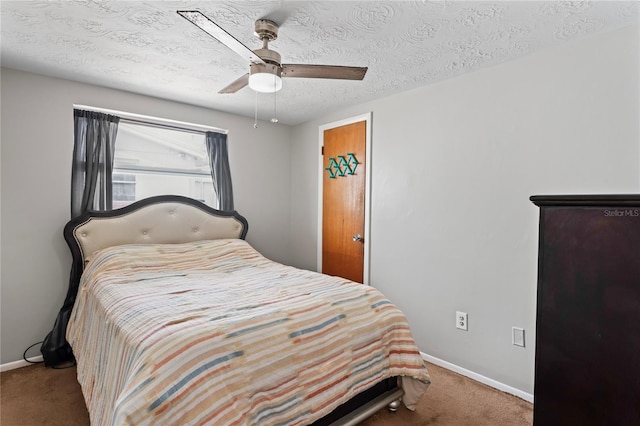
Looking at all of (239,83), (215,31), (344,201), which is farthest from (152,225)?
(215,31)

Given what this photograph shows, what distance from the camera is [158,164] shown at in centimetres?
321

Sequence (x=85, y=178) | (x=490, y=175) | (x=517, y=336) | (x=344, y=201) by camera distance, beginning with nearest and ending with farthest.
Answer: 1. (x=517, y=336)
2. (x=490, y=175)
3. (x=85, y=178)
4. (x=344, y=201)

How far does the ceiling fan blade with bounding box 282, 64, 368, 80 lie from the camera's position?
1704 mm

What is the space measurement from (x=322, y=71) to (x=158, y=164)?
2169 millimetres

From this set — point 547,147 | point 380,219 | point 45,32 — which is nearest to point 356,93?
point 380,219

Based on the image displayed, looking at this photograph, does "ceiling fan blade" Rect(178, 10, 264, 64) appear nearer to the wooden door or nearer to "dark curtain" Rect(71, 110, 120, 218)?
the wooden door

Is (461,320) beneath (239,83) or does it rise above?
beneath

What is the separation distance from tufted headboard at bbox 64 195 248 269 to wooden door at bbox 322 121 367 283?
0.92 m

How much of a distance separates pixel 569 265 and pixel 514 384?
1708 mm

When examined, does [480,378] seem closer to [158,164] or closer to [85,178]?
[158,164]

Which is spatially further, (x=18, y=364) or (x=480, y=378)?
(x=18, y=364)

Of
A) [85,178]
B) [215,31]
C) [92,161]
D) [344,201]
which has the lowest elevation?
[344,201]

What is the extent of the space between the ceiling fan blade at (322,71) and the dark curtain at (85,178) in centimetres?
193

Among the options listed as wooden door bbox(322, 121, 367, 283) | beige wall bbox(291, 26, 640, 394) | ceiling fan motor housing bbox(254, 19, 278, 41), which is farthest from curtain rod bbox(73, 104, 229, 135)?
ceiling fan motor housing bbox(254, 19, 278, 41)
